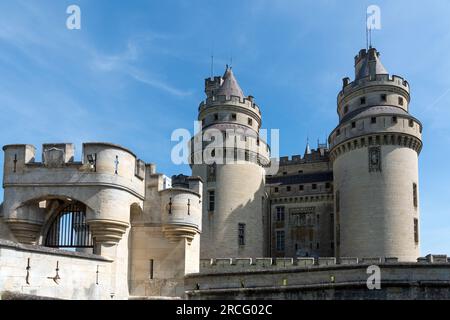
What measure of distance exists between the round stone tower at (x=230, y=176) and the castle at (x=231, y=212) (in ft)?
0.29

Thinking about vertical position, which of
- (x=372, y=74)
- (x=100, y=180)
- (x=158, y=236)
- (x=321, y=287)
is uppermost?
(x=372, y=74)

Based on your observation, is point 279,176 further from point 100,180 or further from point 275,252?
point 100,180

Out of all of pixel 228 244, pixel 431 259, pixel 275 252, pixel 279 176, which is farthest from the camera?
pixel 279 176

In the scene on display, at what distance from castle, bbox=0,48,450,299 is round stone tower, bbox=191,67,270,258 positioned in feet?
0.29

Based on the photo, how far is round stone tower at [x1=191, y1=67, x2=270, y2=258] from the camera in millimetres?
44531

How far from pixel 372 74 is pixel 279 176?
1284cm

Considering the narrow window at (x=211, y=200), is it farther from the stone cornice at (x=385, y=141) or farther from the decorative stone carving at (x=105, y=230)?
the decorative stone carving at (x=105, y=230)

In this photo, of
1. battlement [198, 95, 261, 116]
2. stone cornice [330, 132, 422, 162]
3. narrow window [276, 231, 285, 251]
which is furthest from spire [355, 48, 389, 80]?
narrow window [276, 231, 285, 251]

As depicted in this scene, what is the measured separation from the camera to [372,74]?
45.5 m

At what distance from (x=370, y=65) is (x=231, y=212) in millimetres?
16358

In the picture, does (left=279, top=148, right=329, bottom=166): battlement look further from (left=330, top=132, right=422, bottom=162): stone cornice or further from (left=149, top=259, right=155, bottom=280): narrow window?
(left=149, top=259, right=155, bottom=280): narrow window

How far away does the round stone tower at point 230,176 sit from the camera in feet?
146

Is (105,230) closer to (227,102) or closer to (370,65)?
(227,102)
